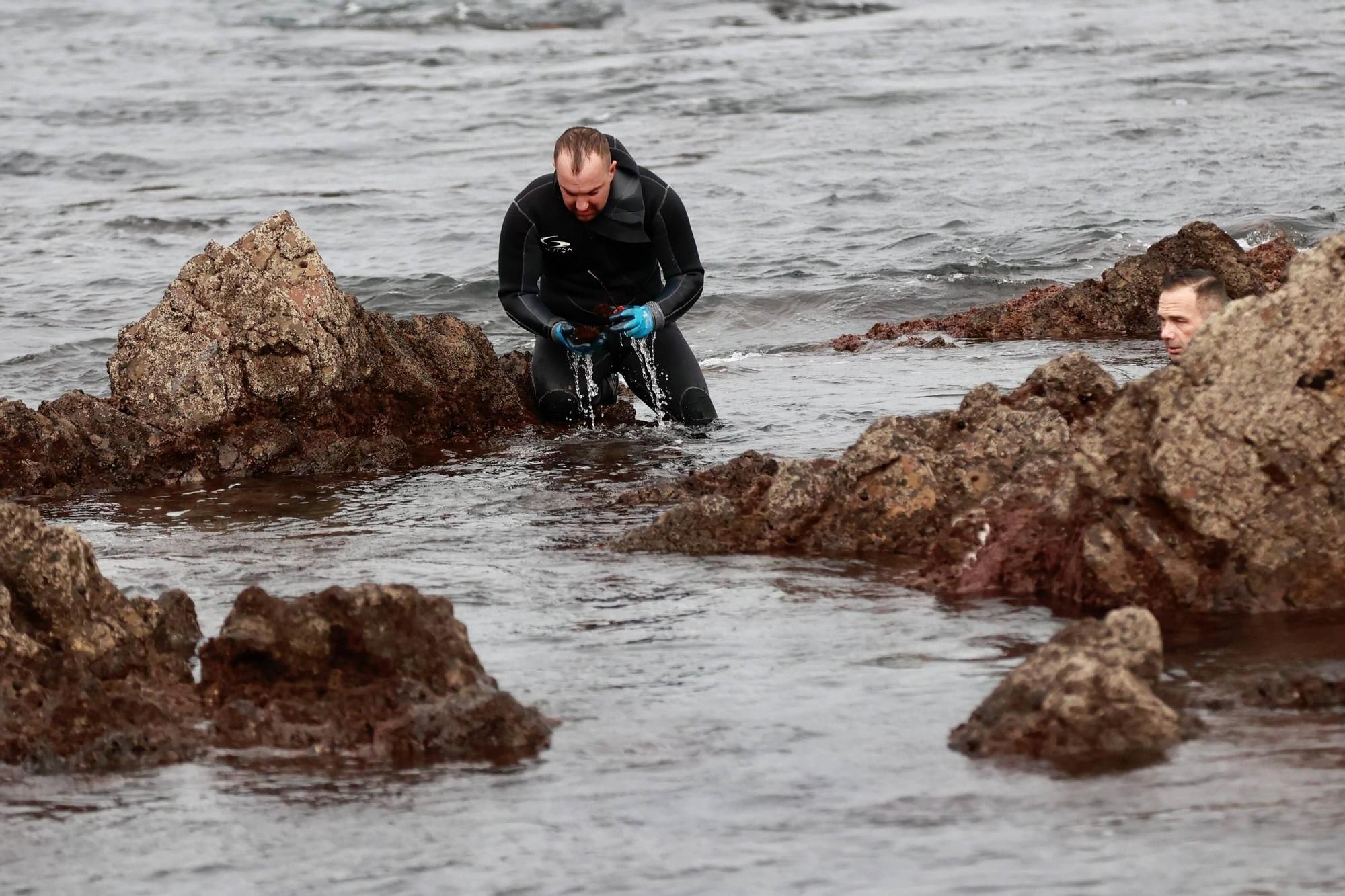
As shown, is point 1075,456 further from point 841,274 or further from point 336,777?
point 841,274

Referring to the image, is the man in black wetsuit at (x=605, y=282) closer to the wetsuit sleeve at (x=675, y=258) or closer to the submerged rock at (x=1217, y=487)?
the wetsuit sleeve at (x=675, y=258)

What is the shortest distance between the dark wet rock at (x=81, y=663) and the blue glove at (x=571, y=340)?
4.31m

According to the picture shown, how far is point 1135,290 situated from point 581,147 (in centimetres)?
527

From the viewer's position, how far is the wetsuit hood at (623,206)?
9617 mm

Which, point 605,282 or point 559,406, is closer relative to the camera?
point 605,282

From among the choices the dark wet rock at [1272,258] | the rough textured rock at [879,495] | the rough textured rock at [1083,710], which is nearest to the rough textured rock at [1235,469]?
the rough textured rock at [879,495]

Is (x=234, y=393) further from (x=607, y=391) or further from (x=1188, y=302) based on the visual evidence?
(x=1188, y=302)

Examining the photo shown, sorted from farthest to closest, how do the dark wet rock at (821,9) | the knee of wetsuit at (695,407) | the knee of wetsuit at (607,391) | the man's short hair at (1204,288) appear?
the dark wet rock at (821,9)
the knee of wetsuit at (607,391)
the knee of wetsuit at (695,407)
the man's short hair at (1204,288)

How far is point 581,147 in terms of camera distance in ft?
30.0

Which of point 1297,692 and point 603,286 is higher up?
point 603,286

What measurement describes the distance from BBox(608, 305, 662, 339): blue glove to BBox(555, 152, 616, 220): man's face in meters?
0.60

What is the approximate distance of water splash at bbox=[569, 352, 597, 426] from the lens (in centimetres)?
1041

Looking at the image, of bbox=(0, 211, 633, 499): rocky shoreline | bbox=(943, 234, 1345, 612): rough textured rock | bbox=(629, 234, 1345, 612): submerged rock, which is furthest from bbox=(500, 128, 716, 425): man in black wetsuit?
bbox=(943, 234, 1345, 612): rough textured rock

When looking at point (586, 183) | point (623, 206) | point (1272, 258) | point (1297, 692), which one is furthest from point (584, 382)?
point (1297, 692)
